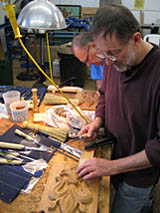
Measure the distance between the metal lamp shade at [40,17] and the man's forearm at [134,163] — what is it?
1.08 metres

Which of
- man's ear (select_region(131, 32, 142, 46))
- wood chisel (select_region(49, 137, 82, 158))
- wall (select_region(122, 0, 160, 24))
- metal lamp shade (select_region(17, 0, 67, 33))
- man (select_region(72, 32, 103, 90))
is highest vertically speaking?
wall (select_region(122, 0, 160, 24))

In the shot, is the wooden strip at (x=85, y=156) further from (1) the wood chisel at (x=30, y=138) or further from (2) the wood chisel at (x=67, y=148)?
(1) the wood chisel at (x=30, y=138)

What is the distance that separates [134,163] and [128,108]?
0.34 m

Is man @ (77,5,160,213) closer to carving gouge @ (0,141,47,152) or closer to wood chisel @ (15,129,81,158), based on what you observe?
wood chisel @ (15,129,81,158)

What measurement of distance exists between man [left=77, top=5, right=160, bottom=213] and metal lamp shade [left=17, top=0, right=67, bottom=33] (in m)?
0.51

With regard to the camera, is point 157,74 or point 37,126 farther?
point 37,126

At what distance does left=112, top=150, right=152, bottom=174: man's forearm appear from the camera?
1052 millimetres

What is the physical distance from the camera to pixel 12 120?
169 centimetres

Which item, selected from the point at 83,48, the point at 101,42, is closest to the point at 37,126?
the point at 101,42

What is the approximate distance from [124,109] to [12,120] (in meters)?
1.06

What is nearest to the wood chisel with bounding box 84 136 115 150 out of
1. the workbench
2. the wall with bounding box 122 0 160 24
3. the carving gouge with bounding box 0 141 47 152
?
the workbench

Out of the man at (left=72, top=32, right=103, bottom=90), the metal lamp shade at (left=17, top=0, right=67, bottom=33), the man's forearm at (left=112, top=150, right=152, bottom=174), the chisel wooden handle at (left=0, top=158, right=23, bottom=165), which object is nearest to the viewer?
the man's forearm at (left=112, top=150, right=152, bottom=174)

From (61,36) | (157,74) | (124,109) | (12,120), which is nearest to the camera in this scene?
(157,74)

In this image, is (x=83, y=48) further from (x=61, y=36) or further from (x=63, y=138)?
(x=61, y=36)
